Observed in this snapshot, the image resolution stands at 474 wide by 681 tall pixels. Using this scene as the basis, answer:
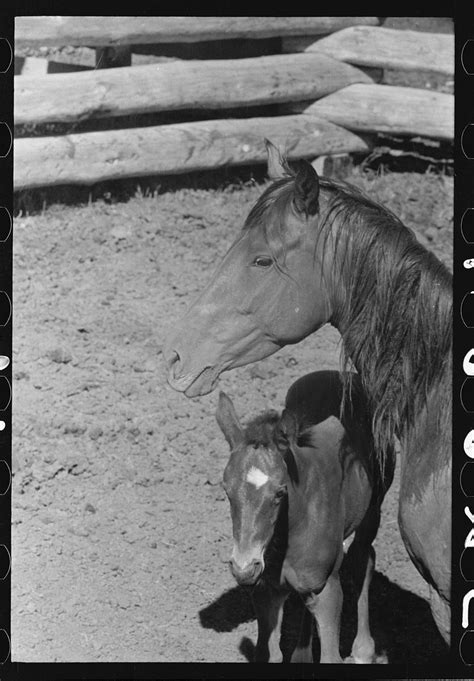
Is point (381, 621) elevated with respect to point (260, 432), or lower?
lower

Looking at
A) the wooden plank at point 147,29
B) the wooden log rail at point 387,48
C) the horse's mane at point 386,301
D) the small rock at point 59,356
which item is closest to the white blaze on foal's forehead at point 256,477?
the horse's mane at point 386,301

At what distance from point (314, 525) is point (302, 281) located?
3.28ft

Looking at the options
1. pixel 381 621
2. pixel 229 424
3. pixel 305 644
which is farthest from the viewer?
pixel 381 621

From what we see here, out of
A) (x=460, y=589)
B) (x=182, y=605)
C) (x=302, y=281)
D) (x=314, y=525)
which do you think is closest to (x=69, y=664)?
(x=182, y=605)

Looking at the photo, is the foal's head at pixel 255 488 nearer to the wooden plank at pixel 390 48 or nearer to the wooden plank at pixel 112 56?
the wooden plank at pixel 112 56

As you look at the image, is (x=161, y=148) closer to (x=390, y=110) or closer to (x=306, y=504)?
(x=390, y=110)

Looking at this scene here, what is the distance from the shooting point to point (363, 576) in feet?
13.2

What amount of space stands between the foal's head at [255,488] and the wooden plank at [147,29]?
3.00m

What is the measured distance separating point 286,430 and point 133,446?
177 cm

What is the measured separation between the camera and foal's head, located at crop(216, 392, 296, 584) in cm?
309

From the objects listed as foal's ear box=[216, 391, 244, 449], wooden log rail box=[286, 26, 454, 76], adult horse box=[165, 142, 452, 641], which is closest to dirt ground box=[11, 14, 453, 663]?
wooden log rail box=[286, 26, 454, 76]

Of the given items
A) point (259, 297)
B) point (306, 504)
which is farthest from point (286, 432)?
point (259, 297)

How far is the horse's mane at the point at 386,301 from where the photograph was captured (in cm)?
289

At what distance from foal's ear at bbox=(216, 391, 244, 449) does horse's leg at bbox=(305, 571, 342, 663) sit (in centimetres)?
66
